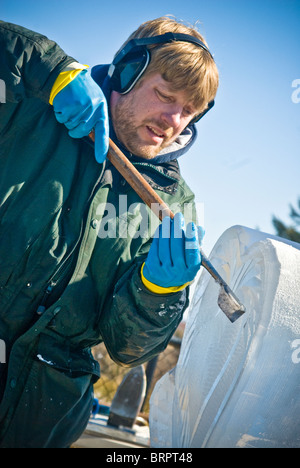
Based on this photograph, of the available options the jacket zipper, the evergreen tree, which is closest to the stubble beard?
the jacket zipper

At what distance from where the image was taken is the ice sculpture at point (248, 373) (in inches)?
73.5

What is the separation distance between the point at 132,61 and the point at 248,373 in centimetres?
171

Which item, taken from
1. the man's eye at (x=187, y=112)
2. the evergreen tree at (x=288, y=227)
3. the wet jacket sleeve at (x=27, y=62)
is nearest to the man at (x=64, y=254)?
the wet jacket sleeve at (x=27, y=62)

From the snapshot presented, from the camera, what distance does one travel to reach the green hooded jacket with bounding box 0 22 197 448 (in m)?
1.94

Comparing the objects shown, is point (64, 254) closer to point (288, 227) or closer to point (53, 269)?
point (53, 269)

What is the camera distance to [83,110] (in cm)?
202

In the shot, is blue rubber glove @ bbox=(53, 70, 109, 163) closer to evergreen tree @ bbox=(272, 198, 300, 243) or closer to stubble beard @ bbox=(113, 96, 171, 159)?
stubble beard @ bbox=(113, 96, 171, 159)

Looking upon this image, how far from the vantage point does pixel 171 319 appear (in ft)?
7.04

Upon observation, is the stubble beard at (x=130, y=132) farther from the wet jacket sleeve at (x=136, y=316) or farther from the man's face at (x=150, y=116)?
the wet jacket sleeve at (x=136, y=316)

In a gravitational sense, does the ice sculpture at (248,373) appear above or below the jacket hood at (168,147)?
below

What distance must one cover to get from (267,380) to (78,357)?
0.90 m
